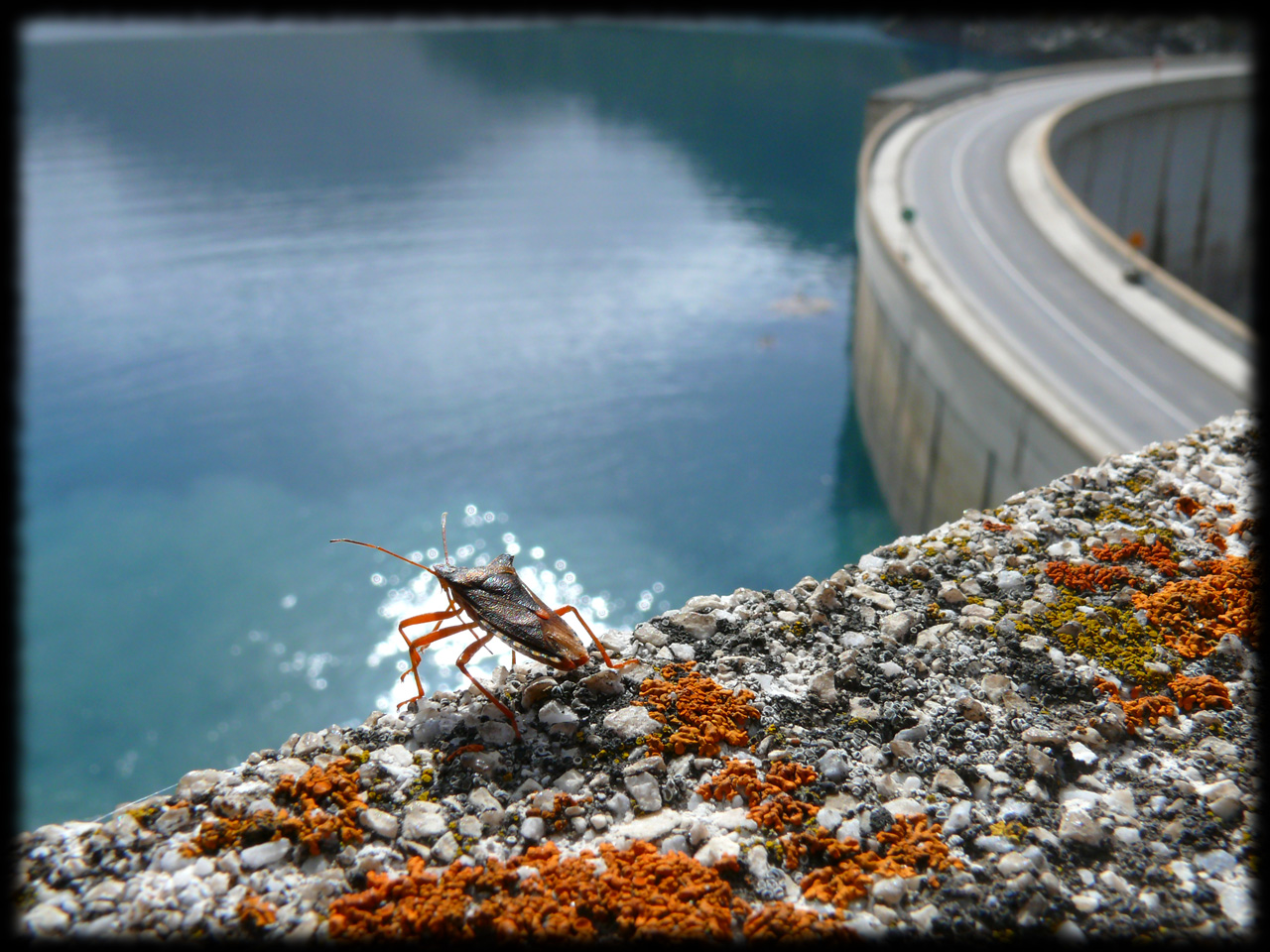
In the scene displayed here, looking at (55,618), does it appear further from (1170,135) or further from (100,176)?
(1170,135)

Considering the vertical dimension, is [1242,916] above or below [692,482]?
above

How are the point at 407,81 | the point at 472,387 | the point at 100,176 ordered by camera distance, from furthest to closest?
the point at 407,81, the point at 100,176, the point at 472,387

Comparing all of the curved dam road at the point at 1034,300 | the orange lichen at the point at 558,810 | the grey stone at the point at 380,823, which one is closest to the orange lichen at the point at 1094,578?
the orange lichen at the point at 558,810

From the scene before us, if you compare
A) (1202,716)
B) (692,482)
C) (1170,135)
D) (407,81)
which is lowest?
(692,482)

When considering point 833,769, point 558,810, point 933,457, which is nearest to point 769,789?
point 833,769

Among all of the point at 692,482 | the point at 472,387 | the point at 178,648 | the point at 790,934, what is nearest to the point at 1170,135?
the point at 692,482

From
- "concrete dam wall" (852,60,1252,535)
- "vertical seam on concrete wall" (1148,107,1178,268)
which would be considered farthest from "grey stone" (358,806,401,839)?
"vertical seam on concrete wall" (1148,107,1178,268)

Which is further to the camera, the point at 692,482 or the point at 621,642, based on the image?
the point at 692,482
